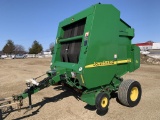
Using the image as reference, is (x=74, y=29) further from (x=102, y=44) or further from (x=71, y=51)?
(x=102, y=44)

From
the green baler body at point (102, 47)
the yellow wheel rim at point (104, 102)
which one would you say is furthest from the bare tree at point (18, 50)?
the yellow wheel rim at point (104, 102)

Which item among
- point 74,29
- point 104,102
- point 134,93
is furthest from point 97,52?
point 134,93

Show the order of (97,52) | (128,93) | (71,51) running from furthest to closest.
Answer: (71,51) → (128,93) → (97,52)

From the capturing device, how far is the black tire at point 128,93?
17.5ft

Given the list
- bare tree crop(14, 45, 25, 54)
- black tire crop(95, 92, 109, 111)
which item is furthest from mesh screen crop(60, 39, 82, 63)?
bare tree crop(14, 45, 25, 54)

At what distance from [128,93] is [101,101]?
0.96 m

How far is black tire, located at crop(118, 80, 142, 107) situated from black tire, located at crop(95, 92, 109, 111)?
0.62 m

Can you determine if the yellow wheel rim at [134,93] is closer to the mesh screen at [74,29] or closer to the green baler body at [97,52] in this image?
the green baler body at [97,52]

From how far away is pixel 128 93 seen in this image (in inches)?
210

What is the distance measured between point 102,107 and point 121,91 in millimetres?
904

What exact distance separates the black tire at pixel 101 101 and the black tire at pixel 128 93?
2.02ft

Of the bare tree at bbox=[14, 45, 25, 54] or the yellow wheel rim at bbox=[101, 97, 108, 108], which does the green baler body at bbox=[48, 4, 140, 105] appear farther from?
the bare tree at bbox=[14, 45, 25, 54]

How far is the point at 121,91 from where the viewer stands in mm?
5410

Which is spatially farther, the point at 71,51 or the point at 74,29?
the point at 74,29
